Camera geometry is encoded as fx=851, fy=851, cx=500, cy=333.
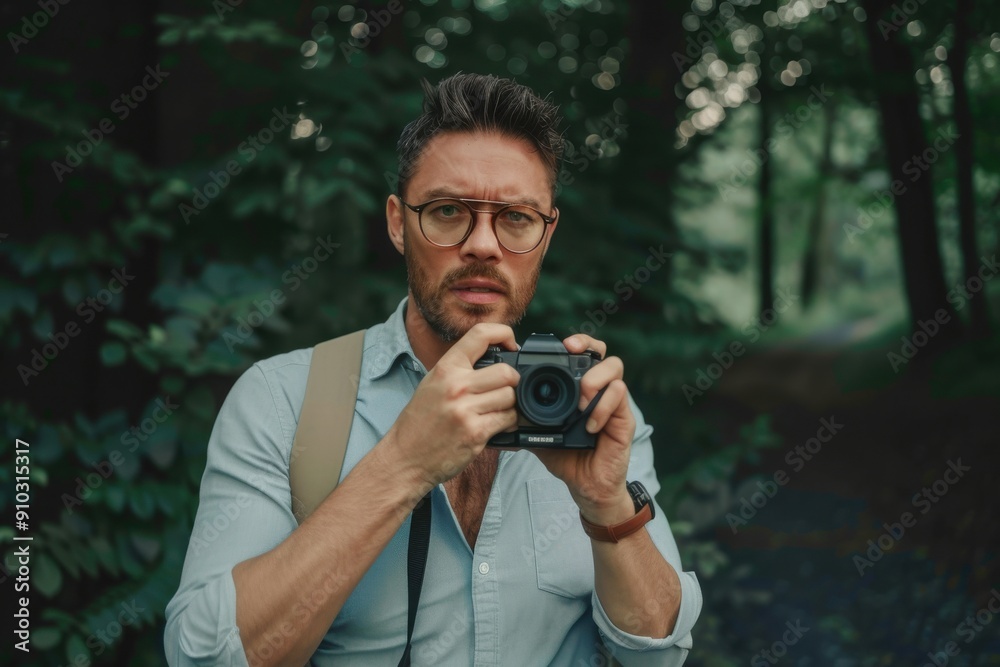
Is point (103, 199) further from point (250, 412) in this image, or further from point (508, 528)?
point (508, 528)

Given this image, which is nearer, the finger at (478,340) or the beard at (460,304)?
the finger at (478,340)

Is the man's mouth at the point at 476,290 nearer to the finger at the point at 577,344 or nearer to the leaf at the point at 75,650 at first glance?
the finger at the point at 577,344

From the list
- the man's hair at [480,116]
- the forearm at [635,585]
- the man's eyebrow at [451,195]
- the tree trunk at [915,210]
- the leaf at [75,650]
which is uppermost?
the tree trunk at [915,210]

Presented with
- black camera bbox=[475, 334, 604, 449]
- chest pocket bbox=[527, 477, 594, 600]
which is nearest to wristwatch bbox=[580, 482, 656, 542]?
chest pocket bbox=[527, 477, 594, 600]

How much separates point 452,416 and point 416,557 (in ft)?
1.45

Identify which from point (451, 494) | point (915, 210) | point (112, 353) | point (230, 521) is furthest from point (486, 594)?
point (915, 210)

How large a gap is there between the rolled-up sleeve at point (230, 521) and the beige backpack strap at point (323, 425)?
3cm

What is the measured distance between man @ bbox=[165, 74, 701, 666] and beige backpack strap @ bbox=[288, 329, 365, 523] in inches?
1.2

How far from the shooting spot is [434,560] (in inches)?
82.7

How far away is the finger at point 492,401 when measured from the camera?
1850mm

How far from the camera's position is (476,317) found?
7.47ft

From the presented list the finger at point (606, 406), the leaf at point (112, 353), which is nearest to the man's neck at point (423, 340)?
the finger at point (606, 406)

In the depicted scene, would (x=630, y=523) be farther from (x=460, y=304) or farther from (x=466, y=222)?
(x=466, y=222)

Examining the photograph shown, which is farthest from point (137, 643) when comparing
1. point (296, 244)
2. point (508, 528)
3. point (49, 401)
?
point (508, 528)
